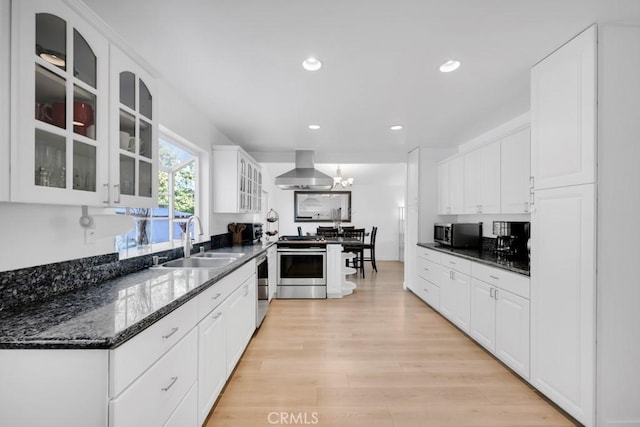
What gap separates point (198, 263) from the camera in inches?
107

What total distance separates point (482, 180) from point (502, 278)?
1.36 metres

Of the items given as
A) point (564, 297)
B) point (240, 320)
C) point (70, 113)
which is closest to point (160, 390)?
point (70, 113)

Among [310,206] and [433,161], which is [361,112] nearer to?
[433,161]

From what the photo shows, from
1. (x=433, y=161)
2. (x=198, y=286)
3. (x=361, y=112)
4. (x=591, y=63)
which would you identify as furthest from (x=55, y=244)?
(x=433, y=161)

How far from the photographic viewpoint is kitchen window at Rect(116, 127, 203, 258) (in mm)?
2363

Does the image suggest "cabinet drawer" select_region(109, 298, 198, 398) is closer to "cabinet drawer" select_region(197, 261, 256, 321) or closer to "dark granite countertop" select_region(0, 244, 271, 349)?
"dark granite countertop" select_region(0, 244, 271, 349)

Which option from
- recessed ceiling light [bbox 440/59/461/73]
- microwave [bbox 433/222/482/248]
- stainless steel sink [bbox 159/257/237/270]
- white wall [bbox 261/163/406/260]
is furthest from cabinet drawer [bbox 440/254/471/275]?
white wall [bbox 261/163/406/260]

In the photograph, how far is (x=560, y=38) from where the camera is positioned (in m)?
1.81

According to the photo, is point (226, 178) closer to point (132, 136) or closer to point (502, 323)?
point (132, 136)

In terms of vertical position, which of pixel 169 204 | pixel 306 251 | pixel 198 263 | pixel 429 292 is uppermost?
pixel 169 204

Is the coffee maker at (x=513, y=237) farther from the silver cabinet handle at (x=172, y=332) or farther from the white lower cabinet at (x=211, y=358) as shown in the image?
the silver cabinet handle at (x=172, y=332)

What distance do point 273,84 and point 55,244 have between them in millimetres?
1839

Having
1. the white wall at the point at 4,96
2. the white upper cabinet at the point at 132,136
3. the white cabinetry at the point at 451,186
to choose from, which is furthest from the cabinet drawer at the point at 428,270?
the white wall at the point at 4,96

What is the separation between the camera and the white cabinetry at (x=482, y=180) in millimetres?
3162
